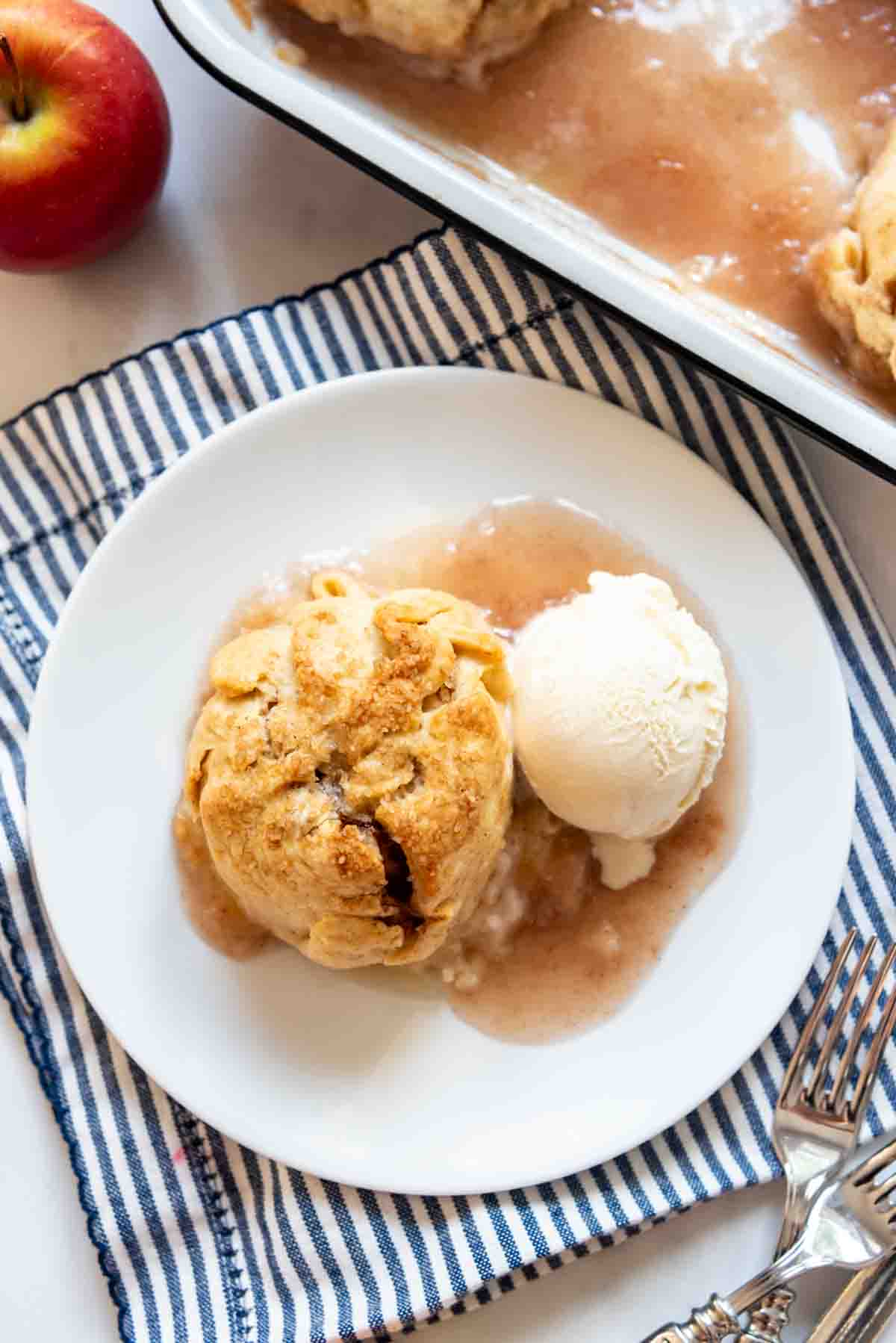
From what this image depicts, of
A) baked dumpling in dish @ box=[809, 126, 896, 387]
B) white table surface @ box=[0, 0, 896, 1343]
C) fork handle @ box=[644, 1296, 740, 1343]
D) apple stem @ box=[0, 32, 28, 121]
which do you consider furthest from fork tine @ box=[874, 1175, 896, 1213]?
apple stem @ box=[0, 32, 28, 121]

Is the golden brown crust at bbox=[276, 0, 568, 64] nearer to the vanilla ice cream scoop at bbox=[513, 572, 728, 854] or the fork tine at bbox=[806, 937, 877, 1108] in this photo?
the vanilla ice cream scoop at bbox=[513, 572, 728, 854]

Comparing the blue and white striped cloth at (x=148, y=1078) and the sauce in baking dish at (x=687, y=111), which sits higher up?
the sauce in baking dish at (x=687, y=111)

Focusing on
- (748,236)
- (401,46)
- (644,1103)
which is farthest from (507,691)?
(401,46)

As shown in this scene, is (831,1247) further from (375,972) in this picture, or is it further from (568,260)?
(568,260)

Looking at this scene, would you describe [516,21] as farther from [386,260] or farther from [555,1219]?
[555,1219]

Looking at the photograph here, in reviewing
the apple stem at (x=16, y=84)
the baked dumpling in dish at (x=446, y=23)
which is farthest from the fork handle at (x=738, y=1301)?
the apple stem at (x=16, y=84)

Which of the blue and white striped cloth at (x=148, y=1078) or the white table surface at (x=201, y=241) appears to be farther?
the white table surface at (x=201, y=241)

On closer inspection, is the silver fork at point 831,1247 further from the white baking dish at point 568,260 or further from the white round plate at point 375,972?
the white baking dish at point 568,260
